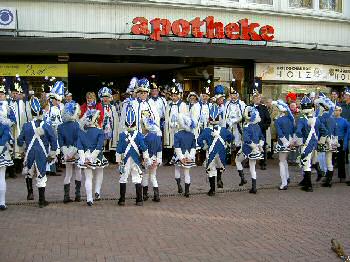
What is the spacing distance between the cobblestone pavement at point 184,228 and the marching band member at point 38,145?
0.62 m

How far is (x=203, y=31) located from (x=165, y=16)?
1.61 m

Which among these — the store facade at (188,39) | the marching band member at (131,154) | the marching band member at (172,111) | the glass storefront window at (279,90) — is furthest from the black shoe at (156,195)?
the glass storefront window at (279,90)

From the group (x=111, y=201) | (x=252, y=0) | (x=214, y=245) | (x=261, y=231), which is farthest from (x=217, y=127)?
(x=252, y=0)

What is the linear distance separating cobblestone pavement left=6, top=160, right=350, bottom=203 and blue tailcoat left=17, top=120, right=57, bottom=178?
123 cm

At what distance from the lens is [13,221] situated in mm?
9797

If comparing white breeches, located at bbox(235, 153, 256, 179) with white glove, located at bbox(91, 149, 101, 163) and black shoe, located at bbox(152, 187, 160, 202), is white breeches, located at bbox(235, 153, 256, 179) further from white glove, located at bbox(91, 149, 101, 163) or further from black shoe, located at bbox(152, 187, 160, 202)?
white glove, located at bbox(91, 149, 101, 163)

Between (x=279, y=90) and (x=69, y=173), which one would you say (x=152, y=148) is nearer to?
(x=69, y=173)

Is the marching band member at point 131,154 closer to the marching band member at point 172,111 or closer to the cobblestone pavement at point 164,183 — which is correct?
the cobblestone pavement at point 164,183

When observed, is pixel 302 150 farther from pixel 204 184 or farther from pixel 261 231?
pixel 261 231

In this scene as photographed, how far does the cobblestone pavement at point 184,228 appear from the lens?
25.0ft

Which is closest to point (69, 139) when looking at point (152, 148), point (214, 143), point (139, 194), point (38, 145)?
point (38, 145)

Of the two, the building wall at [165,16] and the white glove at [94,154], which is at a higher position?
the building wall at [165,16]

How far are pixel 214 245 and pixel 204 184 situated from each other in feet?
20.2

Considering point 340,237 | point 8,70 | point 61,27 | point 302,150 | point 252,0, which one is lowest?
point 340,237
